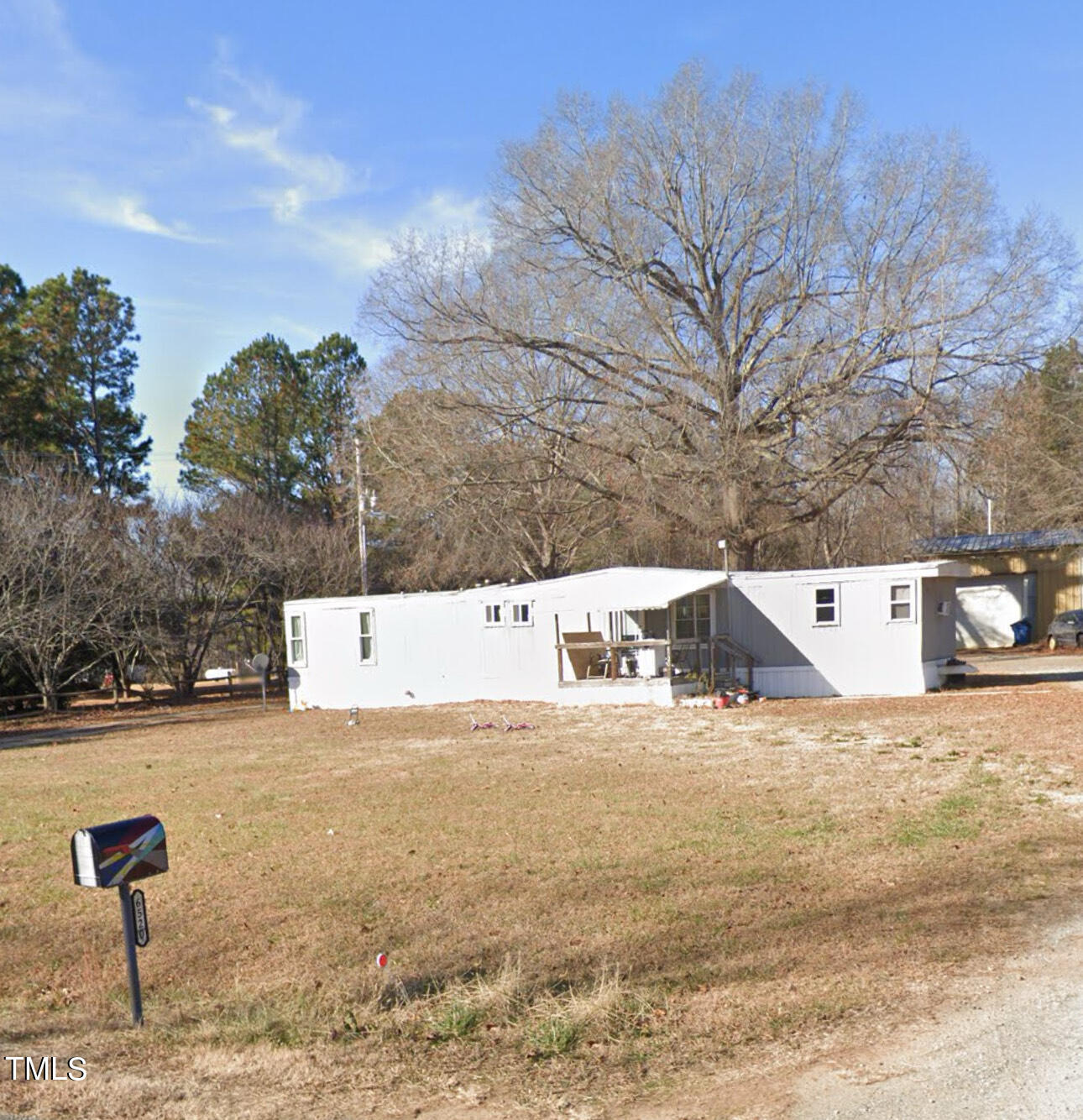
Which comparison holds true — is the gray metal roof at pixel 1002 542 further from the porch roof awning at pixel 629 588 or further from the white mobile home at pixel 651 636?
the porch roof awning at pixel 629 588

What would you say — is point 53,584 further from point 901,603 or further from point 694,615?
point 901,603

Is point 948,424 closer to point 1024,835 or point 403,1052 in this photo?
point 1024,835

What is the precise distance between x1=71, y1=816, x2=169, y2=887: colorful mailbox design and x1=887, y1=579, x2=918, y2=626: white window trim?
55.8ft

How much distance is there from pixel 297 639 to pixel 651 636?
8.49 meters

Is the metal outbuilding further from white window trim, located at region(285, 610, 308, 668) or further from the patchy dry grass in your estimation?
the patchy dry grass

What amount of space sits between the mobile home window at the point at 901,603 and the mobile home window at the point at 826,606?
3.30 ft

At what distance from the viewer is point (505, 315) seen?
2552 centimetres

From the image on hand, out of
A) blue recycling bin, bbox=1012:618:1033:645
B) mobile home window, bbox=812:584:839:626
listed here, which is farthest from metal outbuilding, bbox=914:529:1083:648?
mobile home window, bbox=812:584:839:626

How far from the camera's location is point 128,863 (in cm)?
541

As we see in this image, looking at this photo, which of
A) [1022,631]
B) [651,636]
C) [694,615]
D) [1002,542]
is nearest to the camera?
Answer: [694,615]

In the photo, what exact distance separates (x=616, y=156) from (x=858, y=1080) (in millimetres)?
23179

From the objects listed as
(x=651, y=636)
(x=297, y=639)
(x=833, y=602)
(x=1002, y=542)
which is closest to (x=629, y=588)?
(x=651, y=636)

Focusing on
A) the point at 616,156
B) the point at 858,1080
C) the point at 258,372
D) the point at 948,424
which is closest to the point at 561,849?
the point at 858,1080

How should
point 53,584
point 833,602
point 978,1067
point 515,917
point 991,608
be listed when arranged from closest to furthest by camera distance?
1. point 978,1067
2. point 515,917
3. point 833,602
4. point 53,584
5. point 991,608
